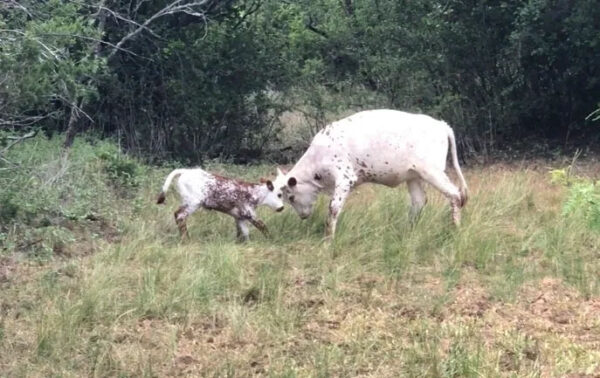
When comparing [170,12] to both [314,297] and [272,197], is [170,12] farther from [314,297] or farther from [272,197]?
[314,297]

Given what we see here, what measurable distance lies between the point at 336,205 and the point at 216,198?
1.20 m

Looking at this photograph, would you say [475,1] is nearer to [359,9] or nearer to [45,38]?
[359,9]

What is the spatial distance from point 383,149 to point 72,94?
12.8 feet

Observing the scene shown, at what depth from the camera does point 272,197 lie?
8.96 m

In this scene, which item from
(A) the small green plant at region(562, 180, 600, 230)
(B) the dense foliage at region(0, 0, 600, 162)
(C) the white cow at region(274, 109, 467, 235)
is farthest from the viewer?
(B) the dense foliage at region(0, 0, 600, 162)

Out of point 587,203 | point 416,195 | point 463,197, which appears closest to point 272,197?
point 416,195

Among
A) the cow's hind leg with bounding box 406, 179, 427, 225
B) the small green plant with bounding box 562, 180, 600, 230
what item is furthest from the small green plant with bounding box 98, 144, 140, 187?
the small green plant with bounding box 562, 180, 600, 230

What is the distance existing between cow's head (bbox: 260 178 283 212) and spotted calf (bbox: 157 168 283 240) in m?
0.12

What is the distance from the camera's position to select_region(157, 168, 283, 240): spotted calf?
8664 millimetres

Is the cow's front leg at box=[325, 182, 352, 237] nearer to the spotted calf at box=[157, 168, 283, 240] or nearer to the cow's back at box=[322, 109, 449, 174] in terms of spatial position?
the cow's back at box=[322, 109, 449, 174]


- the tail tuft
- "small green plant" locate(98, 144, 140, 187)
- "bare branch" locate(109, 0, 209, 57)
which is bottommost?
"small green plant" locate(98, 144, 140, 187)

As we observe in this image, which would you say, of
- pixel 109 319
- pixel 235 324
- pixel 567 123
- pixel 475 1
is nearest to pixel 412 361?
pixel 235 324

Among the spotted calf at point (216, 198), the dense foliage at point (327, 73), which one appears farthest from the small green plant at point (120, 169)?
A: the dense foliage at point (327, 73)

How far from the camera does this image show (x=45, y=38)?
9.35 metres
